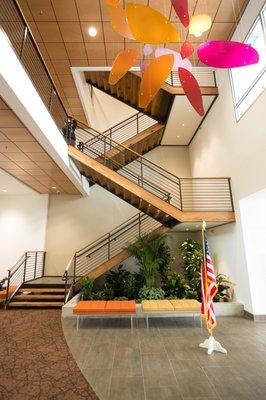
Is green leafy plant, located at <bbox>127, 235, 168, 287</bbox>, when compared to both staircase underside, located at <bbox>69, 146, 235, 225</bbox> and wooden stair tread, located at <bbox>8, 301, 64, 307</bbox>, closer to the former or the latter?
staircase underside, located at <bbox>69, 146, 235, 225</bbox>

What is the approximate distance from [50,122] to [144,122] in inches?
253

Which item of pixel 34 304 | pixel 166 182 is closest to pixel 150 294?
pixel 34 304

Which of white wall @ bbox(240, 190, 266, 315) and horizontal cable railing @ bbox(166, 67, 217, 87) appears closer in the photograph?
white wall @ bbox(240, 190, 266, 315)

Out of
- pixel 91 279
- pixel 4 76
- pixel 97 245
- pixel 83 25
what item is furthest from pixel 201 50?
pixel 97 245

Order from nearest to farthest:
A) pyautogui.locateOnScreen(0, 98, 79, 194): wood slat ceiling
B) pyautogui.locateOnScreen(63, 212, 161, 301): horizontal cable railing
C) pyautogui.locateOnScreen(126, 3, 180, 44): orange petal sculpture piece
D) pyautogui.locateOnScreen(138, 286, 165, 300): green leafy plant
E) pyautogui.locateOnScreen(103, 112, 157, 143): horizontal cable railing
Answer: pyautogui.locateOnScreen(126, 3, 180, 44): orange petal sculpture piece < pyautogui.locateOnScreen(0, 98, 79, 194): wood slat ceiling < pyautogui.locateOnScreen(138, 286, 165, 300): green leafy plant < pyautogui.locateOnScreen(63, 212, 161, 301): horizontal cable railing < pyautogui.locateOnScreen(103, 112, 157, 143): horizontal cable railing

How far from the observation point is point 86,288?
7.50 m

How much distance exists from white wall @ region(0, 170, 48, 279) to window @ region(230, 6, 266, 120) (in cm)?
800

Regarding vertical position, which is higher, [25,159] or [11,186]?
[11,186]

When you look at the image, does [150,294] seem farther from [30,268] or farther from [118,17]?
[118,17]

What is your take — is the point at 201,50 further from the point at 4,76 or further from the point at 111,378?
the point at 111,378

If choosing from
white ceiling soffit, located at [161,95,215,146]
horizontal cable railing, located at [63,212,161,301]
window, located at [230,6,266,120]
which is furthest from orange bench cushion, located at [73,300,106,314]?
white ceiling soffit, located at [161,95,215,146]

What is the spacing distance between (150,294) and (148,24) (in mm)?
6638

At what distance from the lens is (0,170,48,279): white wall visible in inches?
377

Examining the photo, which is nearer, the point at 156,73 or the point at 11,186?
the point at 156,73
